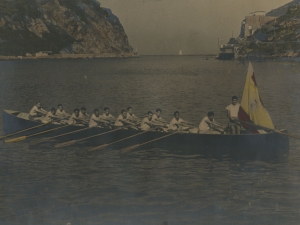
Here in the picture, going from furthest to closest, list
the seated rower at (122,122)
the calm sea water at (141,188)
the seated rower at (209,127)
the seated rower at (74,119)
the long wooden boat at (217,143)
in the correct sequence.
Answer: the seated rower at (74,119) → the seated rower at (122,122) → the seated rower at (209,127) → the long wooden boat at (217,143) → the calm sea water at (141,188)

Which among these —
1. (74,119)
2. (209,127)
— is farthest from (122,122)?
(209,127)

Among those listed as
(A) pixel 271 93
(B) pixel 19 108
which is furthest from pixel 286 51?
(B) pixel 19 108

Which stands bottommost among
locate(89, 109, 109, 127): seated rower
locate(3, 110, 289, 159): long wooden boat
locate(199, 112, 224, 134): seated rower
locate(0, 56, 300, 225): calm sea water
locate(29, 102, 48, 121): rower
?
locate(0, 56, 300, 225): calm sea water

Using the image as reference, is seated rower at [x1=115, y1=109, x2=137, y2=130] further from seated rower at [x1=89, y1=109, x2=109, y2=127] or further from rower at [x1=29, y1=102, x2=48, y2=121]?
rower at [x1=29, y1=102, x2=48, y2=121]

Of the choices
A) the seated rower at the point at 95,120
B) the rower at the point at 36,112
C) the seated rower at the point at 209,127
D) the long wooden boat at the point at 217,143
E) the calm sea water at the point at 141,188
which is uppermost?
the rower at the point at 36,112

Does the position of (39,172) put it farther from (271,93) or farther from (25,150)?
(271,93)

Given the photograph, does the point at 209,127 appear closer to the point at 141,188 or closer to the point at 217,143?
the point at 217,143

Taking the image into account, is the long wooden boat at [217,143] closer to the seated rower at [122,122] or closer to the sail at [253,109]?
the seated rower at [122,122]

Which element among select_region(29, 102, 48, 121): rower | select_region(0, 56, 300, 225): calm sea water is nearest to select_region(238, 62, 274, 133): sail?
select_region(0, 56, 300, 225): calm sea water

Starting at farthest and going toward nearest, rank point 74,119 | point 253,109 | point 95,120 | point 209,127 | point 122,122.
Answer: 1. point 74,119
2. point 95,120
3. point 122,122
4. point 209,127
5. point 253,109

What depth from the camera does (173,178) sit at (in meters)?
16.5

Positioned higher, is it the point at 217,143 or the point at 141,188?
the point at 217,143

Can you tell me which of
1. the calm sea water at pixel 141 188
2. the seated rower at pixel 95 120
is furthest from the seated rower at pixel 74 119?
the calm sea water at pixel 141 188

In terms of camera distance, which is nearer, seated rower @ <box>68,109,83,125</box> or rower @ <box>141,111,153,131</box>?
rower @ <box>141,111,153,131</box>
